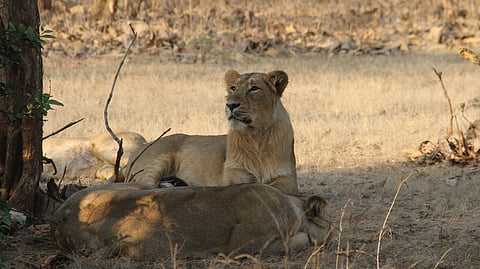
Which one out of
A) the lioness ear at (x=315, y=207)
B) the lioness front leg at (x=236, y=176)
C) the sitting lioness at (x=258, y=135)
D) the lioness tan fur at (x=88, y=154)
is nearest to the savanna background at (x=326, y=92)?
the lioness ear at (x=315, y=207)

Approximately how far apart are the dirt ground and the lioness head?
0.90m

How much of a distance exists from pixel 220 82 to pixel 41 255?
891 centimetres

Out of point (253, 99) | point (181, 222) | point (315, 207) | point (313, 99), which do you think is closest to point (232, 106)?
point (253, 99)

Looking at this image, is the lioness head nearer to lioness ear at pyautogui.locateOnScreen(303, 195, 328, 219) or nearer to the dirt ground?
the dirt ground

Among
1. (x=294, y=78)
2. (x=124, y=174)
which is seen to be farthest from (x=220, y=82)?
(x=124, y=174)

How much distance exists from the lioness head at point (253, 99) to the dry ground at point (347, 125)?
90 centimetres

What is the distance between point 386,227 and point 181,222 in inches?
65.3

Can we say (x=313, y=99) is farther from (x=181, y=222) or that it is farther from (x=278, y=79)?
(x=181, y=222)

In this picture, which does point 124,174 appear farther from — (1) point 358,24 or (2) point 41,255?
(1) point 358,24

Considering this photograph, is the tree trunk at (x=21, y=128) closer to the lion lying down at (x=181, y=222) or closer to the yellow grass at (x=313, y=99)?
the lion lying down at (x=181, y=222)

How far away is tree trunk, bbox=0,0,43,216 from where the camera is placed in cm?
566

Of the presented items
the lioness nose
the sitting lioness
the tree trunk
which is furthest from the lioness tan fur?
the tree trunk

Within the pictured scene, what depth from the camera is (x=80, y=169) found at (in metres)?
8.96

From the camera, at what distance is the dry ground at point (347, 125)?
17.6 feet
